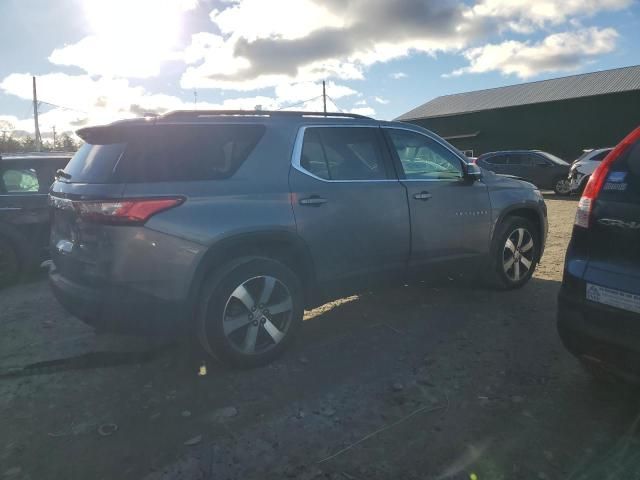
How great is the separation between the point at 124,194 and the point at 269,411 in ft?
5.22

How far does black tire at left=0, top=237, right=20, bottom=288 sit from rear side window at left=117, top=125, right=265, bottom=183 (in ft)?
12.6

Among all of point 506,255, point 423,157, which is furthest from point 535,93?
point 423,157

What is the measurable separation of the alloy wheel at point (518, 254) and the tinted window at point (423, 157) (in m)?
0.98

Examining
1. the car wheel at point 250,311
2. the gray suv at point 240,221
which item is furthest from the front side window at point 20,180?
the car wheel at point 250,311

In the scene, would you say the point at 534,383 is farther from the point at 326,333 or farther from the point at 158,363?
the point at 158,363

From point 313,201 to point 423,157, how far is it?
57.1 inches

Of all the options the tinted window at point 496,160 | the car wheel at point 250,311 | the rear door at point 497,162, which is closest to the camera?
the car wheel at point 250,311

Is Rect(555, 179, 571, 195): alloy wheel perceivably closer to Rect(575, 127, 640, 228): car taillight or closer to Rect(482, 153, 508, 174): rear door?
Rect(482, 153, 508, 174): rear door

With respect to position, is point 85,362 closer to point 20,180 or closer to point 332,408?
point 332,408

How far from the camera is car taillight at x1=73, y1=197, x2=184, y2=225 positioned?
3004mm

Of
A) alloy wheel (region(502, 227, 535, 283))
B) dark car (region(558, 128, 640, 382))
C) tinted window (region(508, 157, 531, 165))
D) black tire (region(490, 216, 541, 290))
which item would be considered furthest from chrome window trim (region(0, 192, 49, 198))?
tinted window (region(508, 157, 531, 165))

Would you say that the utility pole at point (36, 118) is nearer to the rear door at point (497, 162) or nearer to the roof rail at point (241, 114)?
the rear door at point (497, 162)

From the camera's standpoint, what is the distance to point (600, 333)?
255 centimetres

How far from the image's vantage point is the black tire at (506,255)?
502 cm
